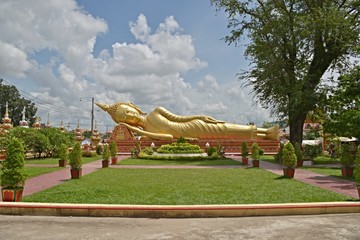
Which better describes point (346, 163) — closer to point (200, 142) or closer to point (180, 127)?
point (200, 142)

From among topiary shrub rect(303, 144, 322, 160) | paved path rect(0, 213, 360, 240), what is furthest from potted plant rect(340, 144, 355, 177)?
topiary shrub rect(303, 144, 322, 160)

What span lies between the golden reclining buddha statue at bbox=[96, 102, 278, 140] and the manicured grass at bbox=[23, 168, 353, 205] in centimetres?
1727

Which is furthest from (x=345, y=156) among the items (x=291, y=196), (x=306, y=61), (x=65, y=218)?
(x=65, y=218)

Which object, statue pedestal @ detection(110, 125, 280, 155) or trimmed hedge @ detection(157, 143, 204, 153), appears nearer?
trimmed hedge @ detection(157, 143, 204, 153)

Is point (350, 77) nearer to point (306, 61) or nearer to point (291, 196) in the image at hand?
point (306, 61)

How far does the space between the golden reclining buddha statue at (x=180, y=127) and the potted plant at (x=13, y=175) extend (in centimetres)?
2124

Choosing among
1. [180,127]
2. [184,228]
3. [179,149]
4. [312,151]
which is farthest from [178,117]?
[184,228]

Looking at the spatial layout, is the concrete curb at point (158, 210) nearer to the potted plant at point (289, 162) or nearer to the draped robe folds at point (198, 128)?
the potted plant at point (289, 162)

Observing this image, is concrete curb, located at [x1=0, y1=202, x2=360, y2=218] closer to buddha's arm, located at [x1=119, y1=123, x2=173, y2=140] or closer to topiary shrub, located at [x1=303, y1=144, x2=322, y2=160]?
topiary shrub, located at [x1=303, y1=144, x2=322, y2=160]

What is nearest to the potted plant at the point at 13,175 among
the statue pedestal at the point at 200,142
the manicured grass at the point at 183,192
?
the manicured grass at the point at 183,192

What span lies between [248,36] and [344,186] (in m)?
14.7

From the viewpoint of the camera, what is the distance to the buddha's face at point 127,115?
30.8 metres

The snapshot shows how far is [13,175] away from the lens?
26.9ft

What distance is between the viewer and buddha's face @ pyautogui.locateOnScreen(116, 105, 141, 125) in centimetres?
3084
